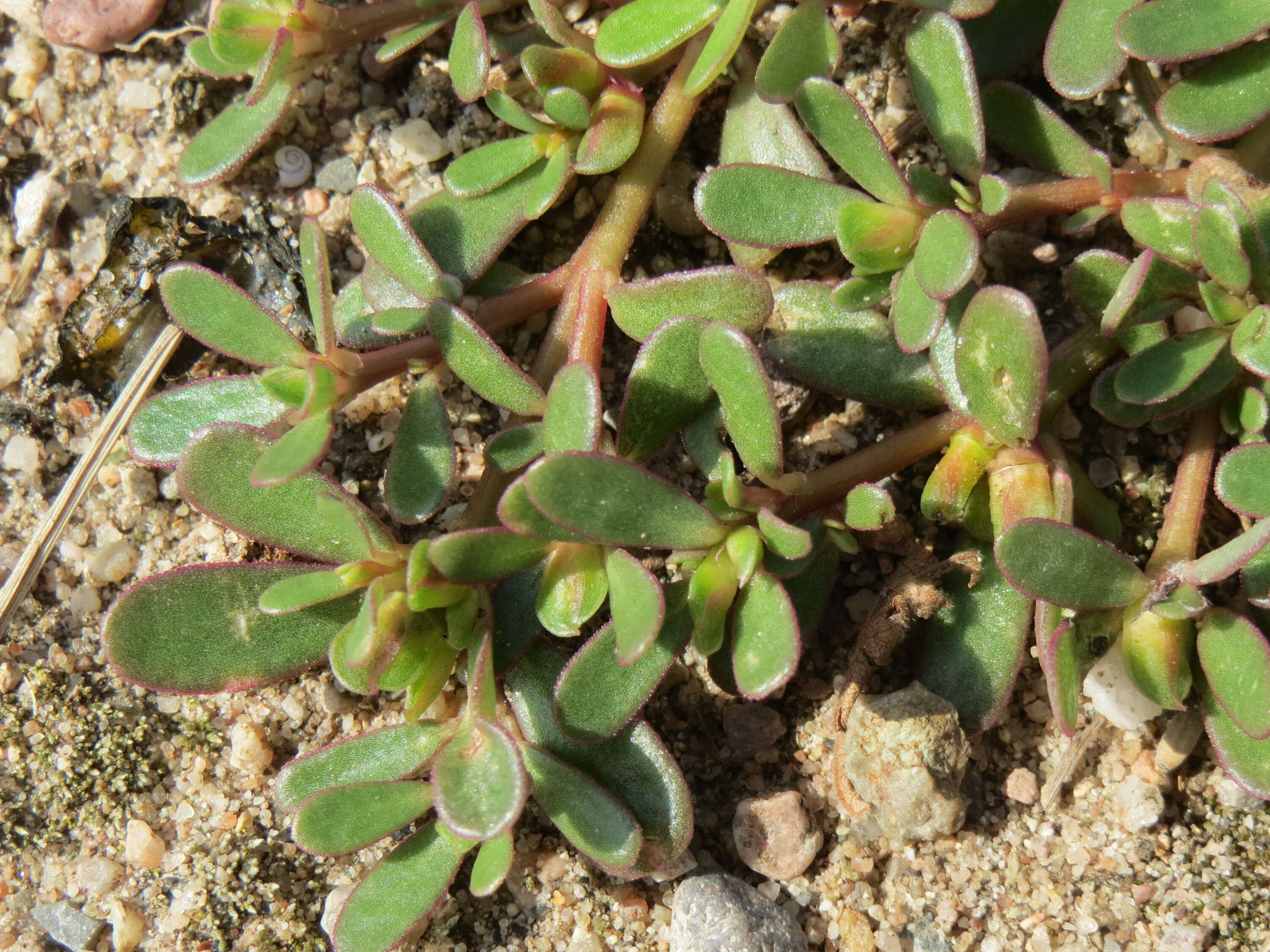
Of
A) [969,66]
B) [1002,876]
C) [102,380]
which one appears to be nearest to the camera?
[969,66]

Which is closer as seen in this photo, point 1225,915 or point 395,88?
point 1225,915

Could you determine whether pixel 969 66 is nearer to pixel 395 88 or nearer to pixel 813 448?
pixel 813 448

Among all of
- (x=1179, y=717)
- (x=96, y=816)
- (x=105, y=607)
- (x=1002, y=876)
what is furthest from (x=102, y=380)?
(x=1179, y=717)

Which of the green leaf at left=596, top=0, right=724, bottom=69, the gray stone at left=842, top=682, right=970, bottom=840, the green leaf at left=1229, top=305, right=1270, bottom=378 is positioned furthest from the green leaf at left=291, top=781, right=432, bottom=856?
the green leaf at left=1229, top=305, right=1270, bottom=378

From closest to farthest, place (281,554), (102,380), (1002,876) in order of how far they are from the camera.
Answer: (1002,876)
(281,554)
(102,380)

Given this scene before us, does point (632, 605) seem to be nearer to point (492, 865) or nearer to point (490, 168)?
point (492, 865)

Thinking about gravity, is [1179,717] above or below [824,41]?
below

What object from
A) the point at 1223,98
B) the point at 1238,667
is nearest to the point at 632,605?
the point at 1238,667
